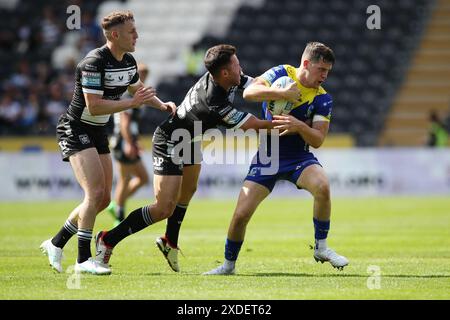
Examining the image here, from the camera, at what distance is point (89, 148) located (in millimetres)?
9555

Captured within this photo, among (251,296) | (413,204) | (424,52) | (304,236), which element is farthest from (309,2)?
(251,296)

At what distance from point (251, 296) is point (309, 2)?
26.0 metres

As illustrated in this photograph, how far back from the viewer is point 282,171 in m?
9.57

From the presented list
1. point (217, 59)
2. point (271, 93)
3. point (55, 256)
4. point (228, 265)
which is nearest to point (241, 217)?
point (228, 265)

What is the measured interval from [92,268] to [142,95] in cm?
179

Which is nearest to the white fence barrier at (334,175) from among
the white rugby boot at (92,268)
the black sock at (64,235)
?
the black sock at (64,235)

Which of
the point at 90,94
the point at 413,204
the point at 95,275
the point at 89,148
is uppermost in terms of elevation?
the point at 90,94

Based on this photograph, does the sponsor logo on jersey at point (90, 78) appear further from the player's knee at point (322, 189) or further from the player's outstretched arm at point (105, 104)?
the player's knee at point (322, 189)

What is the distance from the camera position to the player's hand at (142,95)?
30.5ft

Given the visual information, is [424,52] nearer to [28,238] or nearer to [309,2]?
[309,2]

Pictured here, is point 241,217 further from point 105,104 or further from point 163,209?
point 105,104

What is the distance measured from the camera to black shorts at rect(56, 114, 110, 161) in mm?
9562

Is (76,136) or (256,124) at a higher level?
(256,124)

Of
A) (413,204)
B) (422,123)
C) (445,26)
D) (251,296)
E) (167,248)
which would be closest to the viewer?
(251,296)
